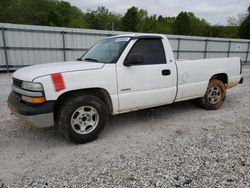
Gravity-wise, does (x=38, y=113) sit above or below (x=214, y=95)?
above

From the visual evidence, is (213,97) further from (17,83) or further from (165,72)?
(17,83)

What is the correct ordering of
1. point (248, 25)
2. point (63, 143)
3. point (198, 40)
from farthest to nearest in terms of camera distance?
1. point (248, 25)
2. point (198, 40)
3. point (63, 143)

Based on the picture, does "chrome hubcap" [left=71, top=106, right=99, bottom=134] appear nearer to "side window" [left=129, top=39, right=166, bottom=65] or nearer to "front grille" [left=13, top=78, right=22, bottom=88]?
"front grille" [left=13, top=78, right=22, bottom=88]

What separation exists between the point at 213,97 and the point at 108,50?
9.98 ft

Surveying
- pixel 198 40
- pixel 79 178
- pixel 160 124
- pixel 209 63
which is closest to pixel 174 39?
pixel 198 40

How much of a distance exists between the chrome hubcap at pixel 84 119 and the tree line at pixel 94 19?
29259 millimetres

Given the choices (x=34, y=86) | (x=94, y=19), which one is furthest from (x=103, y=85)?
(x=94, y=19)

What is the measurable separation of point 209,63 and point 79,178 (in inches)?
151

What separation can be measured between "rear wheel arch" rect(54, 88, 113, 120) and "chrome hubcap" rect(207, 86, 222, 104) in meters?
2.84

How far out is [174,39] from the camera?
1523cm

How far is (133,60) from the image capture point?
3396 millimetres

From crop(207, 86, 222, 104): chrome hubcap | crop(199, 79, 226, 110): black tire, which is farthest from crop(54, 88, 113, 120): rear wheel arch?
crop(207, 86, 222, 104): chrome hubcap

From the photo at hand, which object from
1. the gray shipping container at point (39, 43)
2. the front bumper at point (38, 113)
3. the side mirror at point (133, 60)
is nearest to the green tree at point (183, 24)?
the gray shipping container at point (39, 43)

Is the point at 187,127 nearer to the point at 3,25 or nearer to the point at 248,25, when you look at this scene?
the point at 3,25
